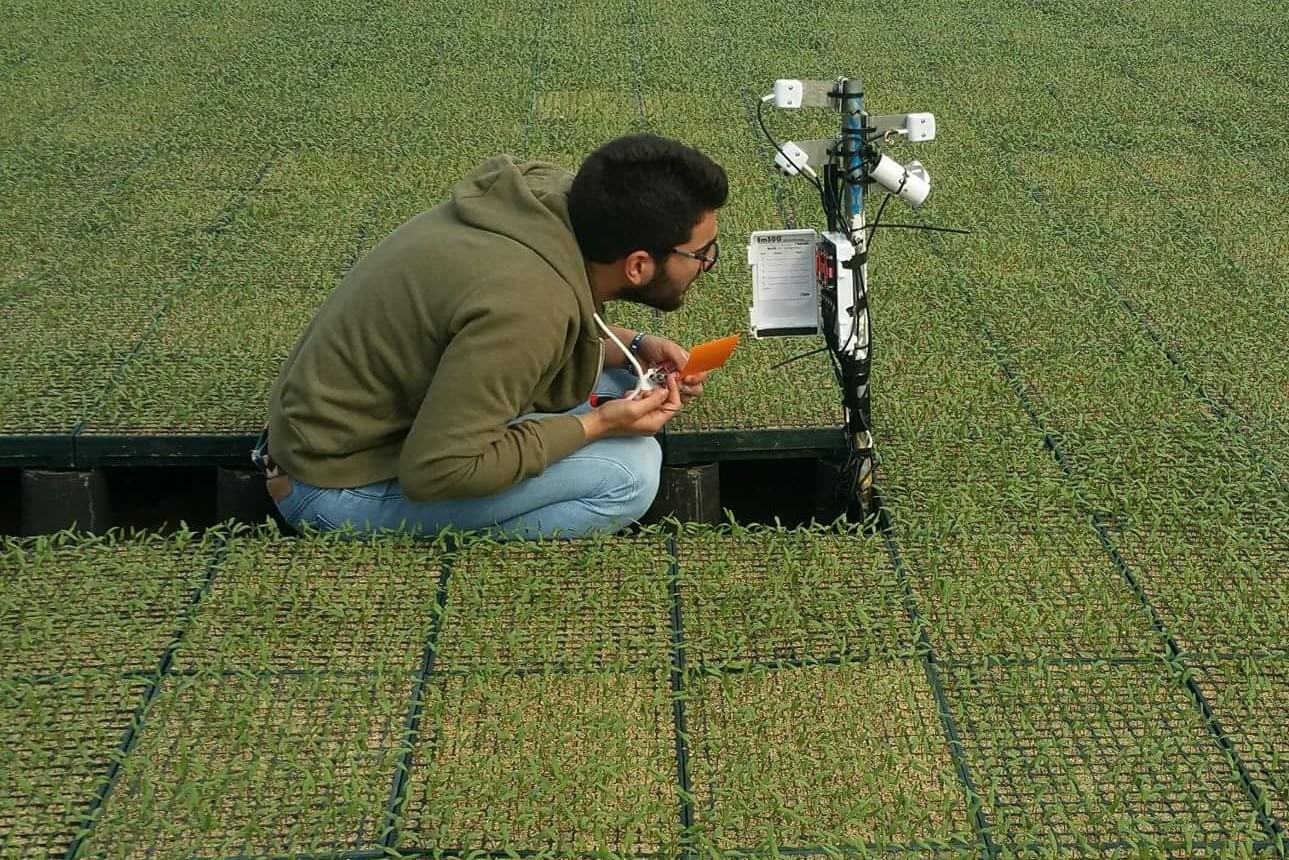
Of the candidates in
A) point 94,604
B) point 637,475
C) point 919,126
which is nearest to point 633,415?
point 637,475

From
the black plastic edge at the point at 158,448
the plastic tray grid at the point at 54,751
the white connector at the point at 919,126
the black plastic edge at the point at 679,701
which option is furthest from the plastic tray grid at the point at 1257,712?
the black plastic edge at the point at 158,448

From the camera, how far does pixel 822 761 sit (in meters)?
2.18

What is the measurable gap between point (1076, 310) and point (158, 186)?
3.46 m

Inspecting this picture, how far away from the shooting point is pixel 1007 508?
290 cm

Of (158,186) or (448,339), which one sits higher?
(448,339)

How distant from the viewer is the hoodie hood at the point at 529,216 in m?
2.47

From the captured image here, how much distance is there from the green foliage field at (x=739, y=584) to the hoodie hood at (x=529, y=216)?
625mm

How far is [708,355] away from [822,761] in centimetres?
95

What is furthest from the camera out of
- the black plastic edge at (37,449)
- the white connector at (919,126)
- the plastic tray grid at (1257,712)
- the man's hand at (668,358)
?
the black plastic edge at (37,449)

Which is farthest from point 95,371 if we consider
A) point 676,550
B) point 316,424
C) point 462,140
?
point 462,140

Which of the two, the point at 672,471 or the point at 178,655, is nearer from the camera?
the point at 178,655

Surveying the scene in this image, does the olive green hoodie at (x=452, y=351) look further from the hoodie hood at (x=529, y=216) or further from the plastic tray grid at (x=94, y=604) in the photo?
the plastic tray grid at (x=94, y=604)

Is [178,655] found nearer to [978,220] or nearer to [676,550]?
[676,550]

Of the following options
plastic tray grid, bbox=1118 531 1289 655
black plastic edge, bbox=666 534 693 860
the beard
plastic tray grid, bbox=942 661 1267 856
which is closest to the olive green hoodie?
the beard
